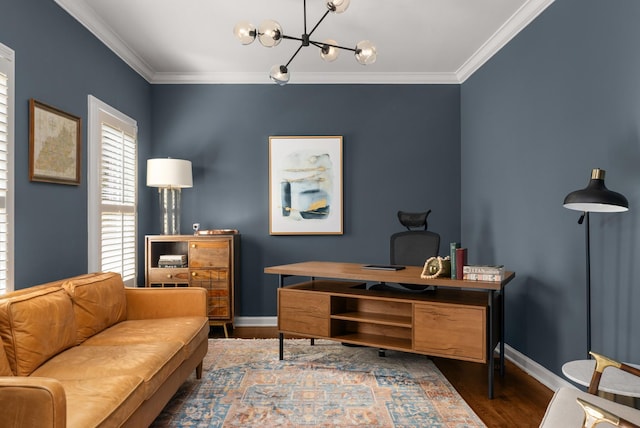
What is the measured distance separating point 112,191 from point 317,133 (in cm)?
237

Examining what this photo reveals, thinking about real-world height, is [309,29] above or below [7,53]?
above

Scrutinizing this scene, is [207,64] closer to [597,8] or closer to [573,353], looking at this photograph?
[597,8]

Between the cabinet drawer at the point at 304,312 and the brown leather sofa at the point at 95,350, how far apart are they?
737 mm

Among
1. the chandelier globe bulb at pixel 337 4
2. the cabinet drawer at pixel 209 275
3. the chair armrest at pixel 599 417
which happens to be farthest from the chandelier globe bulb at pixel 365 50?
the cabinet drawer at pixel 209 275

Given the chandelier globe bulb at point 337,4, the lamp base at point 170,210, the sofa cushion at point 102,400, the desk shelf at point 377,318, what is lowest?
the desk shelf at point 377,318

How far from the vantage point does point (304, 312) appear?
4035 millimetres

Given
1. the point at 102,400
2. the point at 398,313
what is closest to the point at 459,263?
the point at 398,313

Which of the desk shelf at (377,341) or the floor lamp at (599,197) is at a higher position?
the floor lamp at (599,197)

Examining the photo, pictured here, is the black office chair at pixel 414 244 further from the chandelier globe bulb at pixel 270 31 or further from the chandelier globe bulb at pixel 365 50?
the chandelier globe bulb at pixel 270 31

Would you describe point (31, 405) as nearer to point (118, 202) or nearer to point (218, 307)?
point (118, 202)

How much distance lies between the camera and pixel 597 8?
9.93 ft

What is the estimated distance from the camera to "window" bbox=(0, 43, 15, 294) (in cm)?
288

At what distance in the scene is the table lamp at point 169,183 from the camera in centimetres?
497

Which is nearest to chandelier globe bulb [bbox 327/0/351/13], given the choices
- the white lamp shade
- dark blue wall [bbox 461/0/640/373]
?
dark blue wall [bbox 461/0/640/373]
